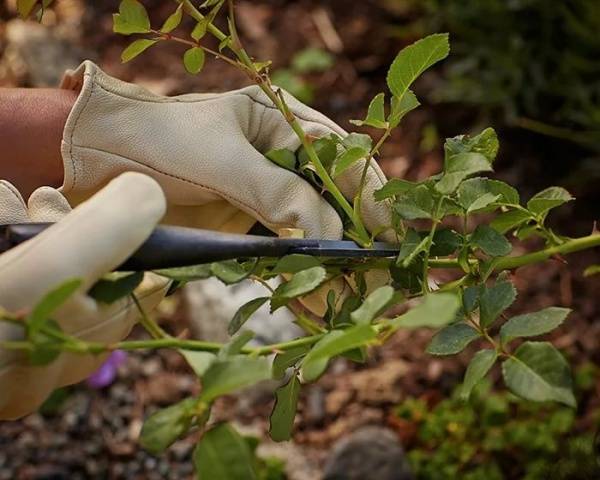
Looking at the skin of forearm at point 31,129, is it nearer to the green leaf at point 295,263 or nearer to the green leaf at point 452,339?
the green leaf at point 295,263

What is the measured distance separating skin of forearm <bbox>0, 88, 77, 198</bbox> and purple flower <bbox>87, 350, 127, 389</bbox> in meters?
0.98

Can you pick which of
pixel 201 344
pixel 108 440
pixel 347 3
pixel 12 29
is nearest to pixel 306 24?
pixel 347 3

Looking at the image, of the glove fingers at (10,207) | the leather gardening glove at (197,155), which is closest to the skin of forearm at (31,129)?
the leather gardening glove at (197,155)

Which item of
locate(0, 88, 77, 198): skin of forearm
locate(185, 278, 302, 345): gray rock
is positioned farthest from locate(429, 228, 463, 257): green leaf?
locate(185, 278, 302, 345): gray rock

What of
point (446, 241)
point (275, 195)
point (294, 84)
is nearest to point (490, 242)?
point (446, 241)

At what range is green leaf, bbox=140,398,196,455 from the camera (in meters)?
0.65

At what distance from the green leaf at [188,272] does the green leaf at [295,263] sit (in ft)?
0.22

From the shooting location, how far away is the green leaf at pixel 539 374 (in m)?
0.71

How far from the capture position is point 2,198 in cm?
96

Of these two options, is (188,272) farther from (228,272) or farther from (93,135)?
(93,135)

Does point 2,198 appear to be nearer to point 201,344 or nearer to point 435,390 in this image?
point 201,344

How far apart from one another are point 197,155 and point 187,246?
0.30m

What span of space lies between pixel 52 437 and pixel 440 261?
4.44ft

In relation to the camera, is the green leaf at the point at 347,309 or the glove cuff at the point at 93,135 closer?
the green leaf at the point at 347,309
